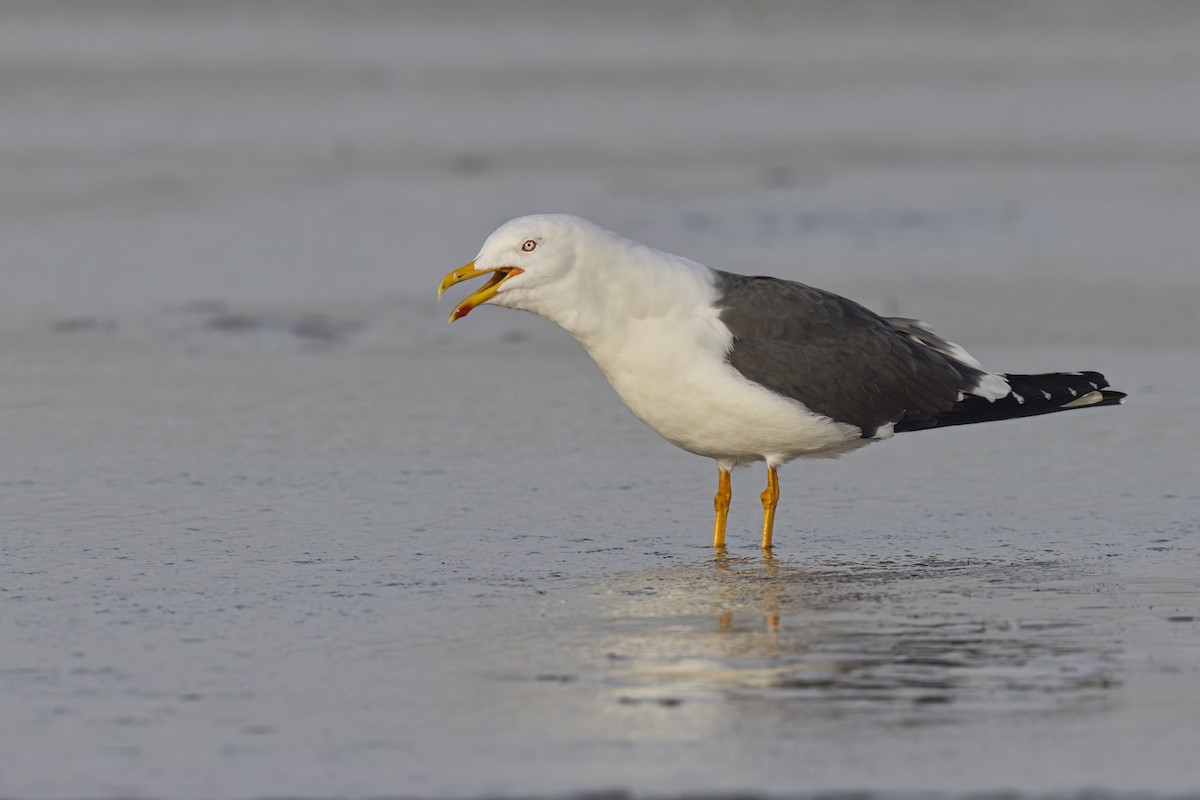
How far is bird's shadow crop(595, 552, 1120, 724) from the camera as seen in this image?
4969 millimetres

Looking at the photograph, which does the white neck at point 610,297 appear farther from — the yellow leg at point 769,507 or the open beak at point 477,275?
the yellow leg at point 769,507

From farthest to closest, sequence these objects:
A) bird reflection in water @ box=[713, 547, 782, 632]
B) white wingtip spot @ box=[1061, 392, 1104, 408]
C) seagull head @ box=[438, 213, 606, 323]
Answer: white wingtip spot @ box=[1061, 392, 1104, 408], seagull head @ box=[438, 213, 606, 323], bird reflection in water @ box=[713, 547, 782, 632]

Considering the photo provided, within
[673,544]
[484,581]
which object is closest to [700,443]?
[673,544]

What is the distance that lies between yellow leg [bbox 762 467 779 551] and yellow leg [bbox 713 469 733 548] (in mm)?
130

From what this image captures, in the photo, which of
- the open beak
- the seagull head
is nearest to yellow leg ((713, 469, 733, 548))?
the seagull head

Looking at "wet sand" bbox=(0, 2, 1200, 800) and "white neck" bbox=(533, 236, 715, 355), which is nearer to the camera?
"wet sand" bbox=(0, 2, 1200, 800)

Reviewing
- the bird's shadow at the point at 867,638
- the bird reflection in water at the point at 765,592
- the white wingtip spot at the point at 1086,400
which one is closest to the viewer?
the bird's shadow at the point at 867,638

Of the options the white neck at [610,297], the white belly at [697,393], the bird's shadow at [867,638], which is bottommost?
the bird's shadow at [867,638]

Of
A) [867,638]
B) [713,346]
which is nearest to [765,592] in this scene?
[867,638]

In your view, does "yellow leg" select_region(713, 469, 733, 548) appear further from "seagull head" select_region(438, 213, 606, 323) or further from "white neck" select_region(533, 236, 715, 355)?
"seagull head" select_region(438, 213, 606, 323)

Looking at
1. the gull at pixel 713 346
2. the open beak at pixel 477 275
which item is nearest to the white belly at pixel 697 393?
the gull at pixel 713 346

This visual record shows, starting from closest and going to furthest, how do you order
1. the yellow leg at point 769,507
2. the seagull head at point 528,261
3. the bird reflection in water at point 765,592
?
the bird reflection in water at point 765,592 → the seagull head at point 528,261 → the yellow leg at point 769,507

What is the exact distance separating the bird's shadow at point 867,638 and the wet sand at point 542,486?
0.02 meters

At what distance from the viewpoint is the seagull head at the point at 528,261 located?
670cm
